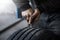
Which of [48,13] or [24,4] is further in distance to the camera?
[24,4]

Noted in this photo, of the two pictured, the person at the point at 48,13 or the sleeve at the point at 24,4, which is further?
the sleeve at the point at 24,4

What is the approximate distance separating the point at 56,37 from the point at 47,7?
0.21m

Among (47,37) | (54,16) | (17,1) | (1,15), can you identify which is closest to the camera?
(47,37)

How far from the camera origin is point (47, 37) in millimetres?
290

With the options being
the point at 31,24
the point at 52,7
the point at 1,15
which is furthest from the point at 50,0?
the point at 1,15

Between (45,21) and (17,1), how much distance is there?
0.81ft

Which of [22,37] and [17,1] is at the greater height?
[17,1]

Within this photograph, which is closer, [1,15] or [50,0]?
[50,0]

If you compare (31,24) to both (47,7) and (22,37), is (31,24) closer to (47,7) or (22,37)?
(47,7)

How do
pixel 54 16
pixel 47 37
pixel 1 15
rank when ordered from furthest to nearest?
1. pixel 1 15
2. pixel 54 16
3. pixel 47 37

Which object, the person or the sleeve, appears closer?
the person

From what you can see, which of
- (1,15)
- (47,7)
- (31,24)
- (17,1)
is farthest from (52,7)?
(1,15)

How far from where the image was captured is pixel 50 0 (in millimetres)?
460

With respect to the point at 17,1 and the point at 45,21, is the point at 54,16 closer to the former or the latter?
the point at 45,21
